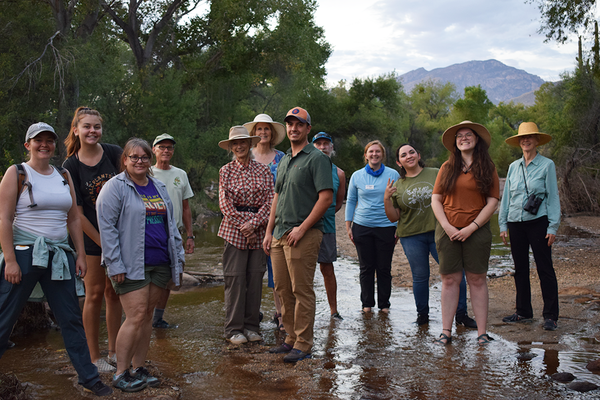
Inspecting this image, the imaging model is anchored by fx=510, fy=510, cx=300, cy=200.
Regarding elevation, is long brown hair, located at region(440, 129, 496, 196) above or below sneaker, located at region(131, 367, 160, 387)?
above

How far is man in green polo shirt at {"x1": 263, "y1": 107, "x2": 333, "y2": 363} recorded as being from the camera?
Result: 15.4 feet

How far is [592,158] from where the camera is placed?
64.3ft

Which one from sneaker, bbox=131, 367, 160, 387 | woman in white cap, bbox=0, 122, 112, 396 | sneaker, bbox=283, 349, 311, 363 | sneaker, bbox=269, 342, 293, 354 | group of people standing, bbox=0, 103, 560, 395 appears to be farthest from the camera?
sneaker, bbox=269, 342, 293, 354

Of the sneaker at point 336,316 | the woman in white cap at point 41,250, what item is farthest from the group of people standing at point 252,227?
the sneaker at point 336,316

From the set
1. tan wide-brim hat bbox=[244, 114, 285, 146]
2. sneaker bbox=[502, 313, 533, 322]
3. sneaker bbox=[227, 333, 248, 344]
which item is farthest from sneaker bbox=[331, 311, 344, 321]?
tan wide-brim hat bbox=[244, 114, 285, 146]

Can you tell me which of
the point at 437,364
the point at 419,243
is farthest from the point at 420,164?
the point at 437,364

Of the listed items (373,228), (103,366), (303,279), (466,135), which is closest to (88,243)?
(103,366)

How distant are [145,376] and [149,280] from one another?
0.79 metres

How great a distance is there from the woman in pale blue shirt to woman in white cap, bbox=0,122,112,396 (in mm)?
3559

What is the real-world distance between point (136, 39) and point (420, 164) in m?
21.7

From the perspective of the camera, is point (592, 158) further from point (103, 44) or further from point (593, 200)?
point (103, 44)

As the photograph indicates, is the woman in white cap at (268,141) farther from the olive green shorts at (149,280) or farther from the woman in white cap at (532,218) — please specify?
the woman in white cap at (532,218)

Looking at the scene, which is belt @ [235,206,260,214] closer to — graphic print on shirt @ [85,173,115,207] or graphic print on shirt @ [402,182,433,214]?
graphic print on shirt @ [85,173,115,207]

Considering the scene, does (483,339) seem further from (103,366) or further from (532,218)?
(103,366)
